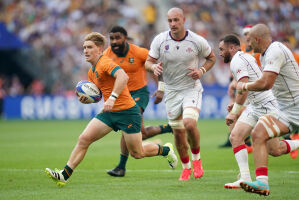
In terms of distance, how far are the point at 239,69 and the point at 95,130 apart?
7.99 feet

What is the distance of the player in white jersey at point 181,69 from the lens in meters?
9.59

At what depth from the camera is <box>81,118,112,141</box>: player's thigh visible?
8633 mm

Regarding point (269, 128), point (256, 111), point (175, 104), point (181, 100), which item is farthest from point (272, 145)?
point (175, 104)

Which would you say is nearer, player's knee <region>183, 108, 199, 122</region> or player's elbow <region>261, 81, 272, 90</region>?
player's elbow <region>261, 81, 272, 90</region>

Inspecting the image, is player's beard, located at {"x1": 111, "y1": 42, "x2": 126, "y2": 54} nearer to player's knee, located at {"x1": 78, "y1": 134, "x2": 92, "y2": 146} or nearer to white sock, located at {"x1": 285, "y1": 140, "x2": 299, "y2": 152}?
player's knee, located at {"x1": 78, "y1": 134, "x2": 92, "y2": 146}

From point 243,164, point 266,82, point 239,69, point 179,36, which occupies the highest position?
point 179,36

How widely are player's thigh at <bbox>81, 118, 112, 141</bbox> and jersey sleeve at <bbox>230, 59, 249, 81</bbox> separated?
7.22 feet

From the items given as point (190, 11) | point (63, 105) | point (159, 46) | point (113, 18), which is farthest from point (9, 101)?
point (159, 46)

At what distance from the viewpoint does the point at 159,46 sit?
9.85 metres

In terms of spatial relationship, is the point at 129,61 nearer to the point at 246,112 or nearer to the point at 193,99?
the point at 193,99

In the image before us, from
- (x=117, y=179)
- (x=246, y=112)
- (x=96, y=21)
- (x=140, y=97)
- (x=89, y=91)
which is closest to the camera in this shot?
(x=246, y=112)

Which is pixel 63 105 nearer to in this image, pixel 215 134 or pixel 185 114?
pixel 215 134

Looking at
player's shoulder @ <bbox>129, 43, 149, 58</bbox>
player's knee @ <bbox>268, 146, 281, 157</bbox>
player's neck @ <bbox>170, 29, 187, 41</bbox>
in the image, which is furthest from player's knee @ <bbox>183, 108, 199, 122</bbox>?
player's shoulder @ <bbox>129, 43, 149, 58</bbox>

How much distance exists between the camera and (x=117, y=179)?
31.4 ft
